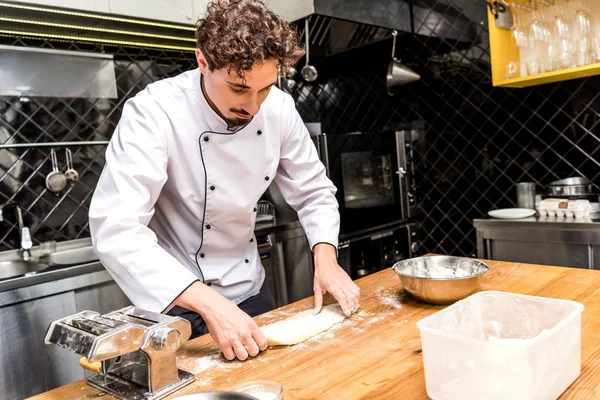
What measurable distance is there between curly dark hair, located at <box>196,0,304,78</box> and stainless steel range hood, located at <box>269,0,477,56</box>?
1.67m

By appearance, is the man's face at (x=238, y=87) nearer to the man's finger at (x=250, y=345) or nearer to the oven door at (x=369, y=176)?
the man's finger at (x=250, y=345)

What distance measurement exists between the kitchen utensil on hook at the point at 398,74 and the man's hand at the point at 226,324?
8.72ft

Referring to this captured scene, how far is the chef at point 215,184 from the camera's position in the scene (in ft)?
3.51

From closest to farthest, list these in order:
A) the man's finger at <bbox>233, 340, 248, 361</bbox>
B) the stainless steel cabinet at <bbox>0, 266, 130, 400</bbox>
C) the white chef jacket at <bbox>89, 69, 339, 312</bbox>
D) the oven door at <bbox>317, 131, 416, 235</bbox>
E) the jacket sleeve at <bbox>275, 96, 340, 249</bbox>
A: the man's finger at <bbox>233, 340, 248, 361</bbox> < the white chef jacket at <bbox>89, 69, 339, 312</bbox> < the jacket sleeve at <bbox>275, 96, 340, 249</bbox> < the stainless steel cabinet at <bbox>0, 266, 130, 400</bbox> < the oven door at <bbox>317, 131, 416, 235</bbox>

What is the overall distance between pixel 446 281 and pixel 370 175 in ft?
6.83

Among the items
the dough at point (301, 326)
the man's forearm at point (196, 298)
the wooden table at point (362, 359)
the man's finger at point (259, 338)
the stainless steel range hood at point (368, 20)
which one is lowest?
the wooden table at point (362, 359)

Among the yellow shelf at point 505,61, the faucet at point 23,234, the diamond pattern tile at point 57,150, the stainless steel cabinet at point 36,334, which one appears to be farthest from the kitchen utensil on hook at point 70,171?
the yellow shelf at point 505,61

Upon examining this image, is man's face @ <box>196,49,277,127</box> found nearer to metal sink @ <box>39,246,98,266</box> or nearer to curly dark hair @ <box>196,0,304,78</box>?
curly dark hair @ <box>196,0,304,78</box>

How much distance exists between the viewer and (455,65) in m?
3.28

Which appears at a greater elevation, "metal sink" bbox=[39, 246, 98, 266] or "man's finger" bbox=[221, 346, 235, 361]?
"metal sink" bbox=[39, 246, 98, 266]

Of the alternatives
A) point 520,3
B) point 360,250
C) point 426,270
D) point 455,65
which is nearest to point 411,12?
point 455,65

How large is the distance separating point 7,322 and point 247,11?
63.4 inches

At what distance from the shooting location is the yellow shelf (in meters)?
2.61

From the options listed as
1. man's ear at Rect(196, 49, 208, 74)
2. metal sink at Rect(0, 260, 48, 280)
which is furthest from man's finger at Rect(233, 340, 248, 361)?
metal sink at Rect(0, 260, 48, 280)
